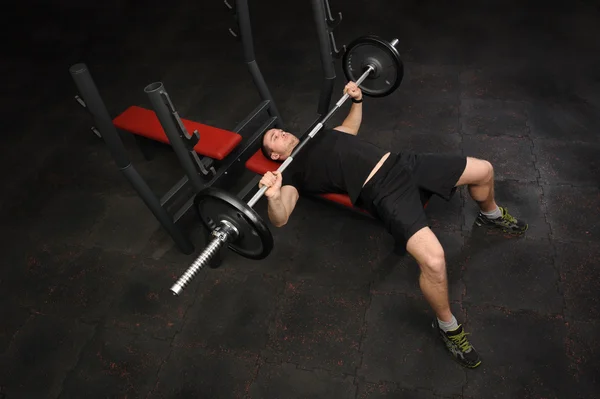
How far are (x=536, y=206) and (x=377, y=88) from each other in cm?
106

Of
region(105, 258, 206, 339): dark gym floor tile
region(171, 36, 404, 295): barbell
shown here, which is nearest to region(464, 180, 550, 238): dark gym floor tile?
region(171, 36, 404, 295): barbell

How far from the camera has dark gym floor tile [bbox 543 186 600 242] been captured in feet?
7.36

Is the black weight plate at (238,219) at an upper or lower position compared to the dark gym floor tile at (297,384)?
upper

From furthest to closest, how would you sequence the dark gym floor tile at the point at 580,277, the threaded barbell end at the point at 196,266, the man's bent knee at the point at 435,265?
the dark gym floor tile at the point at 580,277 < the man's bent knee at the point at 435,265 < the threaded barbell end at the point at 196,266

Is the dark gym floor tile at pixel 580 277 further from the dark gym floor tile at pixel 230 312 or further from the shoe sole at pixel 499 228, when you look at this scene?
the dark gym floor tile at pixel 230 312

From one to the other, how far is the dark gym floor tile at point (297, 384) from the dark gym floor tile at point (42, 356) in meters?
0.88

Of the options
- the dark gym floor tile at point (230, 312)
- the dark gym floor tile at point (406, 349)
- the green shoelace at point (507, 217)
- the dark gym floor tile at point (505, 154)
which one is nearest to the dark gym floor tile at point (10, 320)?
the dark gym floor tile at point (230, 312)

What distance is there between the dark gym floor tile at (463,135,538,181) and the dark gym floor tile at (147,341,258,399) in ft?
5.55

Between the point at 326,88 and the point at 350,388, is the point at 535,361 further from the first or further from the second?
A: the point at 326,88

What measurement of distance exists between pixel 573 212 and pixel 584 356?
0.78 metres

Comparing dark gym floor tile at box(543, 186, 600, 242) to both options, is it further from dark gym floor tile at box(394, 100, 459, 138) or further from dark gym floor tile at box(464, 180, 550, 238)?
dark gym floor tile at box(394, 100, 459, 138)

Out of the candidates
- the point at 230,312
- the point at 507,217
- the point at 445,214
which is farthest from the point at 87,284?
the point at 507,217

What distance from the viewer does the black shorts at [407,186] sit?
1896 mm

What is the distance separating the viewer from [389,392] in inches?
72.9
